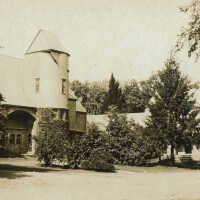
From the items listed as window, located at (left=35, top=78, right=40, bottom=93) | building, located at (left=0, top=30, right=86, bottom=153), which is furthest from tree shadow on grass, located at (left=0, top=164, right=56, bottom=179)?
window, located at (left=35, top=78, right=40, bottom=93)

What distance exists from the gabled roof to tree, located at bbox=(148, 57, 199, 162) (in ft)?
45.3

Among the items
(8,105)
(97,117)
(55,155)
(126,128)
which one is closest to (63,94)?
(8,105)

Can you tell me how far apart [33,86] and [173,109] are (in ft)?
54.3

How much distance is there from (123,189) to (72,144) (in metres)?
11.4

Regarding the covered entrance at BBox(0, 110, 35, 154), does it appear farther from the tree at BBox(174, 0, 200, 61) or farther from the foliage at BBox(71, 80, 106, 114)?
the foliage at BBox(71, 80, 106, 114)

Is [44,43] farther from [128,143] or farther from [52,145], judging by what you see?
[52,145]

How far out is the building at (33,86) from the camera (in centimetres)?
4091

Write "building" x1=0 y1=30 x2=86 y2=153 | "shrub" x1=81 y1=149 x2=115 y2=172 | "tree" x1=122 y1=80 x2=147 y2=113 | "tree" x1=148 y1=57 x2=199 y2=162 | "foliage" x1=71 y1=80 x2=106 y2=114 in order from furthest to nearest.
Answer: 1. "foliage" x1=71 y1=80 x2=106 y2=114
2. "tree" x1=122 y1=80 x2=147 y2=113
3. "building" x1=0 y1=30 x2=86 y2=153
4. "tree" x1=148 y1=57 x2=199 y2=162
5. "shrub" x1=81 y1=149 x2=115 y2=172

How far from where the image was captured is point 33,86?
42.8 metres

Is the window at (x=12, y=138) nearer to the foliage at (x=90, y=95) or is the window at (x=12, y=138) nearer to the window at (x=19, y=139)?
the window at (x=19, y=139)

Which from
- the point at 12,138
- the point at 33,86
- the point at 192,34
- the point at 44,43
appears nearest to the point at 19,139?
the point at 12,138

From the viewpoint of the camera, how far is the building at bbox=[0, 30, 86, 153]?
1610 inches

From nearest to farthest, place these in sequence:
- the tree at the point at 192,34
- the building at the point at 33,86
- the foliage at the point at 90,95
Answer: the tree at the point at 192,34
the building at the point at 33,86
the foliage at the point at 90,95

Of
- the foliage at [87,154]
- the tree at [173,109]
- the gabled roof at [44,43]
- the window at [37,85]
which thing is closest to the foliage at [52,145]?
the foliage at [87,154]
